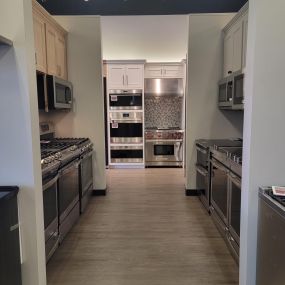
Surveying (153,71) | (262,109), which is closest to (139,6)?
(153,71)

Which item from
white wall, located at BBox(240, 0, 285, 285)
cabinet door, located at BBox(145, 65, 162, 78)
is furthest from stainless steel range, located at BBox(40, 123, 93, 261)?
cabinet door, located at BBox(145, 65, 162, 78)

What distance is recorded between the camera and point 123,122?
6750 millimetres

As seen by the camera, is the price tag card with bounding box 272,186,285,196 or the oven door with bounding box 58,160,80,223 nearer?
the price tag card with bounding box 272,186,285,196

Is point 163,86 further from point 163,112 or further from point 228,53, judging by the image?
point 228,53

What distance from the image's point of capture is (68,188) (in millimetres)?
3176

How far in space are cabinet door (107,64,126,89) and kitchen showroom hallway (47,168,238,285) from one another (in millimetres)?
3074

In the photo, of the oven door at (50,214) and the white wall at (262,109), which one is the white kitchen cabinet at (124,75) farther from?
the white wall at (262,109)

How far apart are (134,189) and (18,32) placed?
3.85 metres

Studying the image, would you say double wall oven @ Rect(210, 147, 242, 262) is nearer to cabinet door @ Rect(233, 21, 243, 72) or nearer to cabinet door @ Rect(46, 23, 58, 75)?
cabinet door @ Rect(233, 21, 243, 72)

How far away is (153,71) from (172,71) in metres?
0.47

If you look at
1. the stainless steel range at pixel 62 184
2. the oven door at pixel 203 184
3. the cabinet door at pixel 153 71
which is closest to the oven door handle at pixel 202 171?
the oven door at pixel 203 184

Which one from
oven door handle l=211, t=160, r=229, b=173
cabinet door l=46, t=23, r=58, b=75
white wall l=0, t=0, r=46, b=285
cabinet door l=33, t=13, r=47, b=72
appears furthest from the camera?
cabinet door l=46, t=23, r=58, b=75

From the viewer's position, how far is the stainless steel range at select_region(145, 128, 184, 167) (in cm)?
679

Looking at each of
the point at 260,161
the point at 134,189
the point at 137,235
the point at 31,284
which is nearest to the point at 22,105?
the point at 31,284
